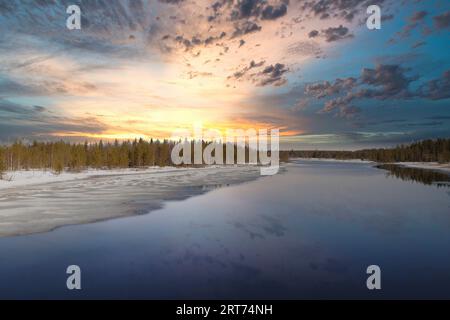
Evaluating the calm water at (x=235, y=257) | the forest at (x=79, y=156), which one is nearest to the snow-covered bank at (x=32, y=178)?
the forest at (x=79, y=156)

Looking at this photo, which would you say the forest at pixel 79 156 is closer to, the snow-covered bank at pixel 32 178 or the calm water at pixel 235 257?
the snow-covered bank at pixel 32 178

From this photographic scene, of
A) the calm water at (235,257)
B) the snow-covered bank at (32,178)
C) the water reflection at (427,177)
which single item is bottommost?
the water reflection at (427,177)

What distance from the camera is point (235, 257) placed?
11.0 m

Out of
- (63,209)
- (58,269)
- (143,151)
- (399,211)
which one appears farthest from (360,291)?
(143,151)

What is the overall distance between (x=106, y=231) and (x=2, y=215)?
761 centimetres

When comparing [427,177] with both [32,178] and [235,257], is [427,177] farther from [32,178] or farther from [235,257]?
[32,178]

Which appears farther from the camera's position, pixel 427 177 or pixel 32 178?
pixel 427 177

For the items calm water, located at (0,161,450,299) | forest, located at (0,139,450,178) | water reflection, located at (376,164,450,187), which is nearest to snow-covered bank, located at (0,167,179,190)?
forest, located at (0,139,450,178)

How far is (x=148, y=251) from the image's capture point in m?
11.4

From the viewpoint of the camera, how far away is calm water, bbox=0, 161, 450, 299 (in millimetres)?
8320

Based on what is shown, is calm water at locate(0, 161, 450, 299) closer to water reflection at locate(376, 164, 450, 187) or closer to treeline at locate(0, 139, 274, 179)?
water reflection at locate(376, 164, 450, 187)

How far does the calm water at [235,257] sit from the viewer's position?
328 inches

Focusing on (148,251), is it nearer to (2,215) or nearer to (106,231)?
(106,231)

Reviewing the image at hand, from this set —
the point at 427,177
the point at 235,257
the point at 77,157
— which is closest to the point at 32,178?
the point at 77,157
